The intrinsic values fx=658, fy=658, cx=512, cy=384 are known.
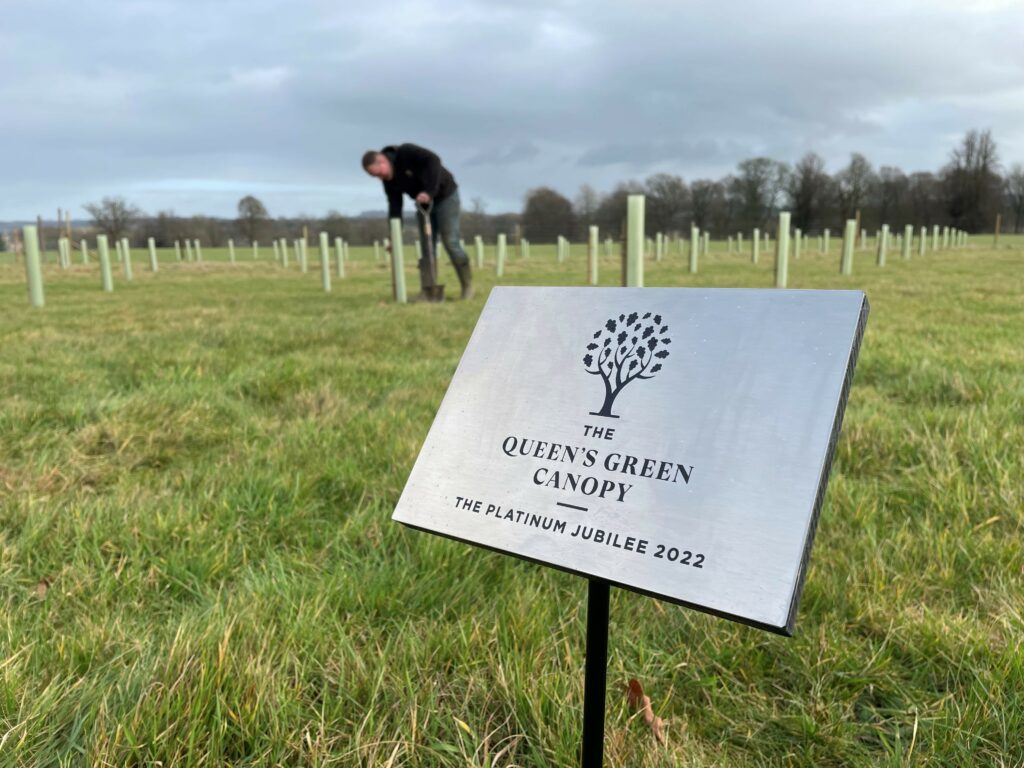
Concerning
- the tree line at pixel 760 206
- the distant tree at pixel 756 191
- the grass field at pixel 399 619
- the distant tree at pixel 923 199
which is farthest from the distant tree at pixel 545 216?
the grass field at pixel 399 619

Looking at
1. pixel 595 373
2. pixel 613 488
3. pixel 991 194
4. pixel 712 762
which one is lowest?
pixel 712 762

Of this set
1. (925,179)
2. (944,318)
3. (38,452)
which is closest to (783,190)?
(925,179)

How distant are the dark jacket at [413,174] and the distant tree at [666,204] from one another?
35302mm

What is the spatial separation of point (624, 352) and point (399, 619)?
0.81 metres

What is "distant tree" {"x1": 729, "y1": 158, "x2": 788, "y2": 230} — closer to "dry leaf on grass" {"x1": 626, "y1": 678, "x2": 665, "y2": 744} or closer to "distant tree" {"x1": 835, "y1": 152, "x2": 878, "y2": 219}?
"distant tree" {"x1": 835, "y1": 152, "x2": 878, "y2": 219}

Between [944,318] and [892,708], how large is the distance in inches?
204

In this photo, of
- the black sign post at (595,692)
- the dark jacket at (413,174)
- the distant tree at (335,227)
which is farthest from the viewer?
the distant tree at (335,227)

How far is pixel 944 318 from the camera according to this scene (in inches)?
210

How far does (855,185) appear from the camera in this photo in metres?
49.7

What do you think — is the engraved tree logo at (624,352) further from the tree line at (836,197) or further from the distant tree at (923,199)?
the distant tree at (923,199)

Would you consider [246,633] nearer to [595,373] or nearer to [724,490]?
[595,373]

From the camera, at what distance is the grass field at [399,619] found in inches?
40.7

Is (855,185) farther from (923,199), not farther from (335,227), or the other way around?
(335,227)

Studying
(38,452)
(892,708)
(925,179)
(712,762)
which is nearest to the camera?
(712,762)
